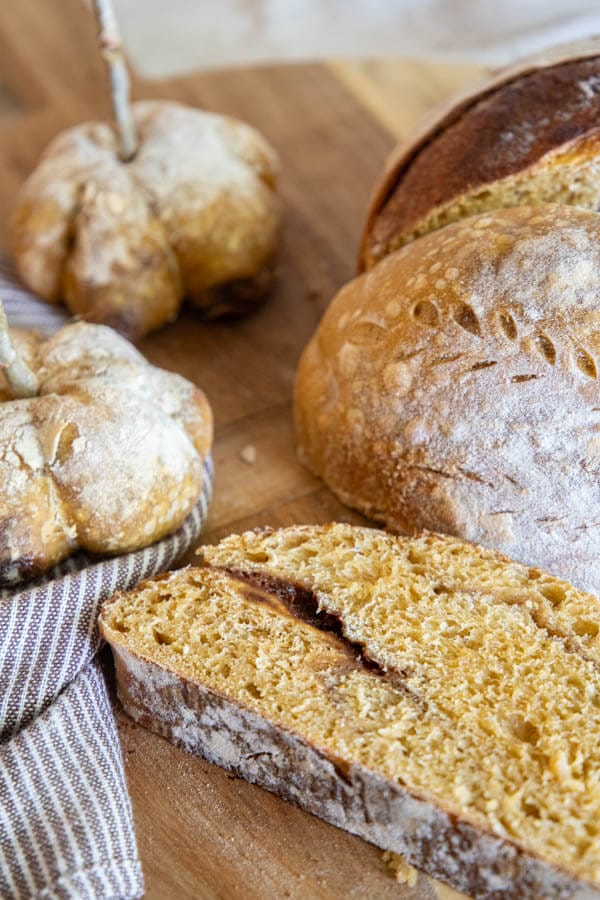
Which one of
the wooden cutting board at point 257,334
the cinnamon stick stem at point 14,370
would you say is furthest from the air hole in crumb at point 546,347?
the cinnamon stick stem at point 14,370

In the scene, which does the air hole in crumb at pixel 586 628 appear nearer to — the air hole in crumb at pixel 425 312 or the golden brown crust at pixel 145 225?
the air hole in crumb at pixel 425 312

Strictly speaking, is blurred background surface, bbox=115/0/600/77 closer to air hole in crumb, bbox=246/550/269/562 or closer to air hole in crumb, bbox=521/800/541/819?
air hole in crumb, bbox=246/550/269/562

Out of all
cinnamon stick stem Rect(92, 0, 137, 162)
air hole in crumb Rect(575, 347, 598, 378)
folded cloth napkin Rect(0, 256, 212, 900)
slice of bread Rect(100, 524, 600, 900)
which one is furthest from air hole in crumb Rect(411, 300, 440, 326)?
cinnamon stick stem Rect(92, 0, 137, 162)

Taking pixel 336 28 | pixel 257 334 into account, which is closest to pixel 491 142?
pixel 257 334

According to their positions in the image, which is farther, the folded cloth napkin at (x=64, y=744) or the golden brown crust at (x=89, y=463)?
the golden brown crust at (x=89, y=463)

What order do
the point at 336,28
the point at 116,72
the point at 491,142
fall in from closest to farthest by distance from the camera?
the point at 491,142 → the point at 116,72 → the point at 336,28

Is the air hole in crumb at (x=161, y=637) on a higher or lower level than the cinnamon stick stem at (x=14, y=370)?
lower

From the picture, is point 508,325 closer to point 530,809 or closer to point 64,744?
point 530,809
